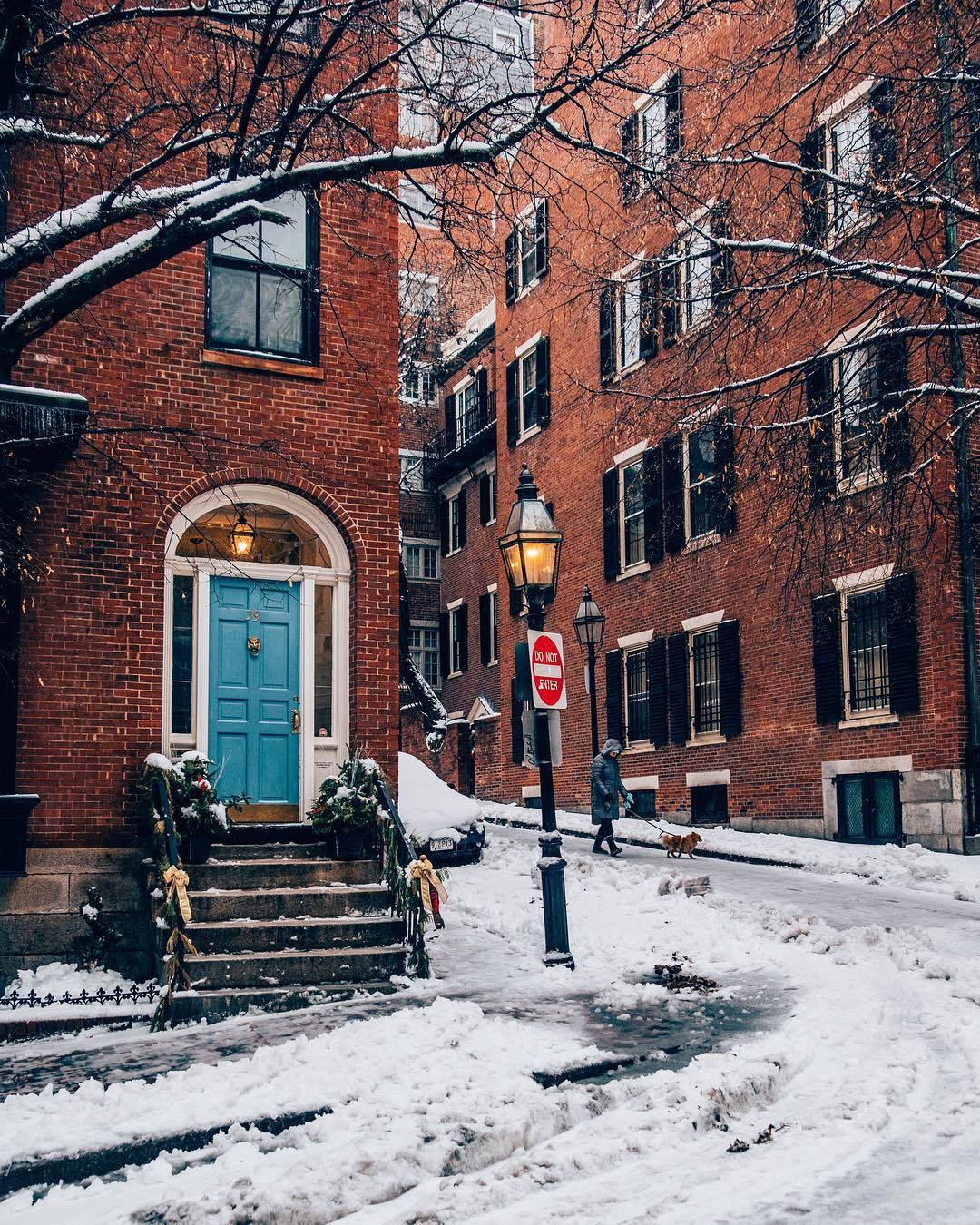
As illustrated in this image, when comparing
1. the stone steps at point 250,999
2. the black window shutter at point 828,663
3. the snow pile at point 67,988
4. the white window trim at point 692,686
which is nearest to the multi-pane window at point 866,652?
the black window shutter at point 828,663

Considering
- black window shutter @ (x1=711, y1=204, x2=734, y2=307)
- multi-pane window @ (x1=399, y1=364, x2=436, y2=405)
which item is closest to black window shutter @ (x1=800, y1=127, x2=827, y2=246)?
black window shutter @ (x1=711, y1=204, x2=734, y2=307)

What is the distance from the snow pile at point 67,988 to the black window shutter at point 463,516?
27.3 m

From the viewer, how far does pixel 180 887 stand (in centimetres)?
937

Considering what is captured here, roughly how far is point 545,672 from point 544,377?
2057 cm

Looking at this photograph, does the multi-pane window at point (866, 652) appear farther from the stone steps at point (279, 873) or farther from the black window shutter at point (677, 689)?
the stone steps at point (279, 873)

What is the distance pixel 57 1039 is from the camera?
859 centimetres

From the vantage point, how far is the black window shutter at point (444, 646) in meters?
37.8

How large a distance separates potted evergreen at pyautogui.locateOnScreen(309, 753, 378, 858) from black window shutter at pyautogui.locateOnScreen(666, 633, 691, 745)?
1342cm

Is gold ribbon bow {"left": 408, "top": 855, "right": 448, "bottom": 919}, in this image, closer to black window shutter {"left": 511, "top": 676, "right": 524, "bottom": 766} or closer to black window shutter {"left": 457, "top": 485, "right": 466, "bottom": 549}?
black window shutter {"left": 511, "top": 676, "right": 524, "bottom": 766}

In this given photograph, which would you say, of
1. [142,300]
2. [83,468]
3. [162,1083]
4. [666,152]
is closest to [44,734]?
[83,468]

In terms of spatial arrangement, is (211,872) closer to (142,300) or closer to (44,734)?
(44,734)

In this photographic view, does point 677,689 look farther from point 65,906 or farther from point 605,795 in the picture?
point 65,906

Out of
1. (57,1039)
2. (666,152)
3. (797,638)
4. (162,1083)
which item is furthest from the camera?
(797,638)

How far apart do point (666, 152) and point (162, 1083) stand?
386 inches
